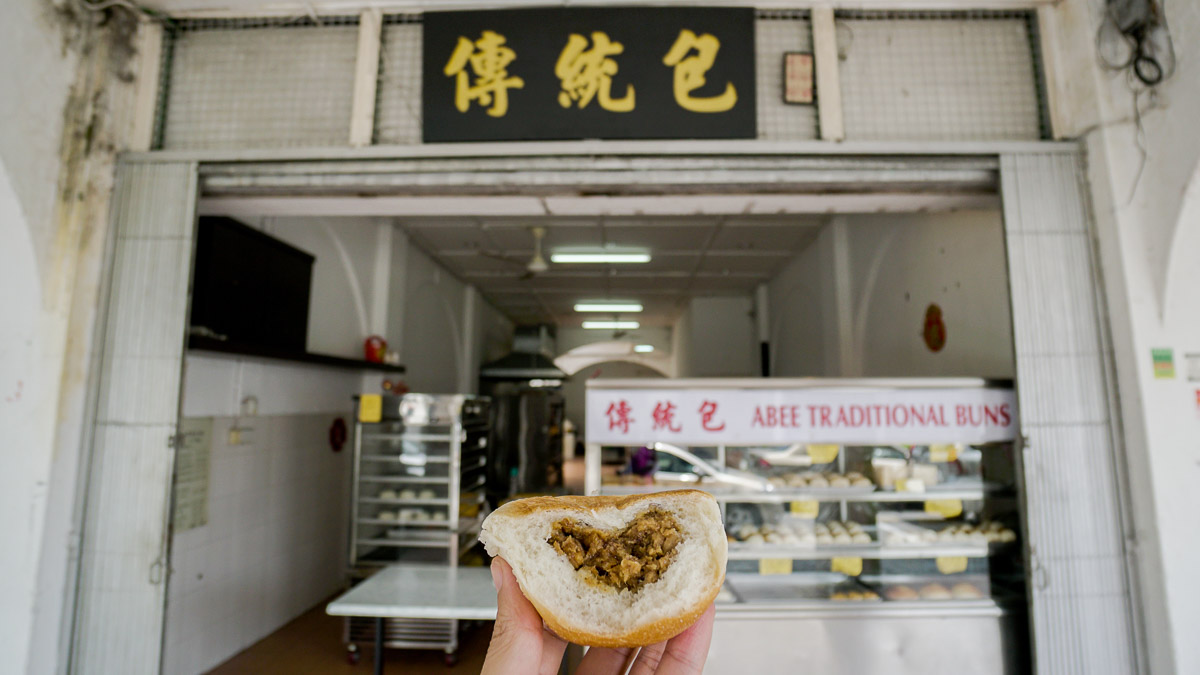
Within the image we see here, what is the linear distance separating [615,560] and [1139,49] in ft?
10.0

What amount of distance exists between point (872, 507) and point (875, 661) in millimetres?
802

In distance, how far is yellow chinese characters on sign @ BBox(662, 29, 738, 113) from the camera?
2.59 meters

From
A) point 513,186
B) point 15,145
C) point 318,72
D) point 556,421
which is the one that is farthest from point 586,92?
point 556,421

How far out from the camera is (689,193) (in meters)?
2.66

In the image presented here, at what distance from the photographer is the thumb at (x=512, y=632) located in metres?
1.28

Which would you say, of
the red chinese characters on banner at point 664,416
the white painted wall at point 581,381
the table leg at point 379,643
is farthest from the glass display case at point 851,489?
the white painted wall at point 581,381

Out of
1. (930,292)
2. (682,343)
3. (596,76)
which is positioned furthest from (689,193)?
(682,343)

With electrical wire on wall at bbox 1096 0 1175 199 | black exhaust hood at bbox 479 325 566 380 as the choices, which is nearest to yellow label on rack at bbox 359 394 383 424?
electrical wire on wall at bbox 1096 0 1175 199

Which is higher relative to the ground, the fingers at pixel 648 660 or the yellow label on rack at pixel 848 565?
the fingers at pixel 648 660

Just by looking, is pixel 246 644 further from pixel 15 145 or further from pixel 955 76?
pixel 955 76

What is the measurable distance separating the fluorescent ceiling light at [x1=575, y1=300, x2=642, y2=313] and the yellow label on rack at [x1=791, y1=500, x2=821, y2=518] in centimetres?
865

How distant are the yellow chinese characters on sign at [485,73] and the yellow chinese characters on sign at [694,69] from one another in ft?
2.50

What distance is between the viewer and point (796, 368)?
25.4 ft

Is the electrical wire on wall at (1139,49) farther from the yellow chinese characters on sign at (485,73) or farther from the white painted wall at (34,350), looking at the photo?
the white painted wall at (34,350)
